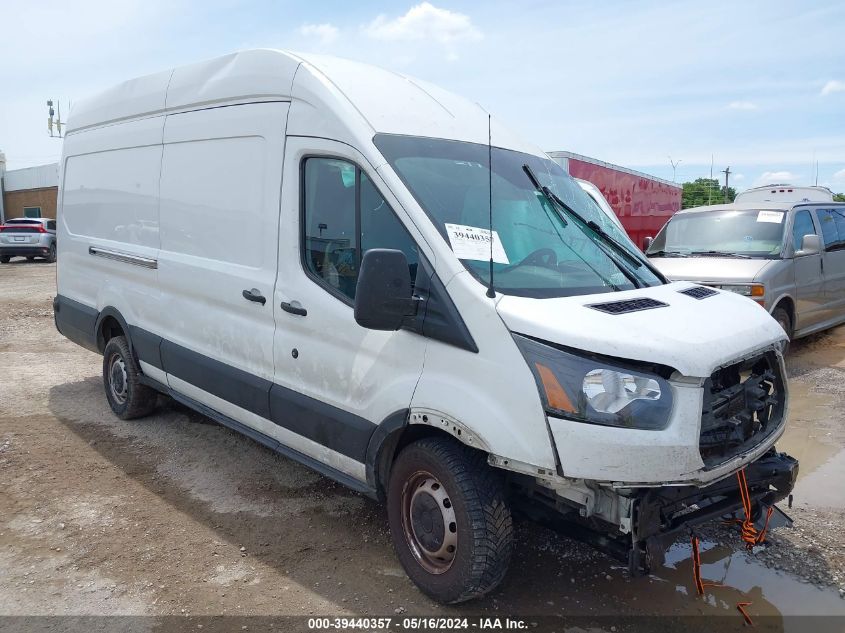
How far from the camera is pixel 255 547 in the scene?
3887 mm

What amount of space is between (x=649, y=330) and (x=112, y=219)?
15.4 feet

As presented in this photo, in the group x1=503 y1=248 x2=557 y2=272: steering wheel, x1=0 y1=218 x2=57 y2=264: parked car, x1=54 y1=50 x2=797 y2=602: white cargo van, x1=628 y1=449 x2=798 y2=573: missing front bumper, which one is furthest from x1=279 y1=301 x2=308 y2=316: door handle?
x1=0 y1=218 x2=57 y2=264: parked car

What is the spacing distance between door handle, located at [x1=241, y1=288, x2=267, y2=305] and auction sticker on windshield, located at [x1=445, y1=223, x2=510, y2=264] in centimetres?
136

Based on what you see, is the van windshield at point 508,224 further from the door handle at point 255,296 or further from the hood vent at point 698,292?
the door handle at point 255,296

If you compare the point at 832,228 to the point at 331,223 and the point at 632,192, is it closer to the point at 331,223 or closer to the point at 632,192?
the point at 632,192

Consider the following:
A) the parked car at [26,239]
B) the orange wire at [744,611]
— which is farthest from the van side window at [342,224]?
the parked car at [26,239]

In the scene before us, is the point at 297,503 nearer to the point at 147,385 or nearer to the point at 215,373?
the point at 215,373

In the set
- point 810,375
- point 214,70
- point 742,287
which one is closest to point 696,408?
point 214,70

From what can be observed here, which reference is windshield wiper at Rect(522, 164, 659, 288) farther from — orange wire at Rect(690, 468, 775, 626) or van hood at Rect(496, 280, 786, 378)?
orange wire at Rect(690, 468, 775, 626)

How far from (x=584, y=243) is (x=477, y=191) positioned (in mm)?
642

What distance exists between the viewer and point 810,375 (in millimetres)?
7625

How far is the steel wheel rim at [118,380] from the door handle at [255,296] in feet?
7.61

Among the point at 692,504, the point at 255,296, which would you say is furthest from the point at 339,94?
the point at 692,504

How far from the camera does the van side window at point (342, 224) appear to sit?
342 centimetres
